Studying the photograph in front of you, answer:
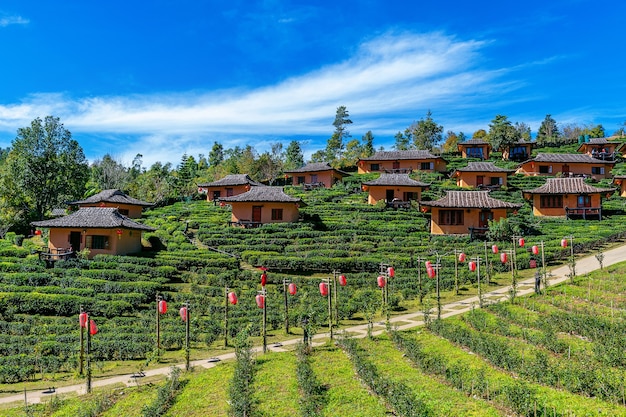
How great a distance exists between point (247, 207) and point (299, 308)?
19507mm

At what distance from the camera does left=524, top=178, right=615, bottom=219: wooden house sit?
41.8m

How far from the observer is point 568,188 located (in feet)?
140

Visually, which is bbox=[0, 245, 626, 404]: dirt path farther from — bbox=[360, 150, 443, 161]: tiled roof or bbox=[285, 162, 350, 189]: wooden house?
bbox=[285, 162, 350, 189]: wooden house

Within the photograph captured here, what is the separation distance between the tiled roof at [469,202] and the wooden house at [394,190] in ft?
30.2

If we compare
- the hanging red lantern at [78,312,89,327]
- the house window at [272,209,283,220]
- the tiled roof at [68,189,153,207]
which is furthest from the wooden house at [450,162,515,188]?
the hanging red lantern at [78,312,89,327]

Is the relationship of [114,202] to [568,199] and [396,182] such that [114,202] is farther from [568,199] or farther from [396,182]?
[568,199]

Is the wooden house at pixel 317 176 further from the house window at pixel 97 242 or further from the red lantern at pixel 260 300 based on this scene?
the red lantern at pixel 260 300

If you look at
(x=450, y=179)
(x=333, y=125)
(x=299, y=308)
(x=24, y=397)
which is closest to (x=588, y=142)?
(x=450, y=179)

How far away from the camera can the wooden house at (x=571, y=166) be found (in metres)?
60.2

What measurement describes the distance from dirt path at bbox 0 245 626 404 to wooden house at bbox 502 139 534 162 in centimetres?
4775

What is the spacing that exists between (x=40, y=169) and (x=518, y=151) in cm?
7781

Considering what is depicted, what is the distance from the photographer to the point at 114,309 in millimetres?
22781

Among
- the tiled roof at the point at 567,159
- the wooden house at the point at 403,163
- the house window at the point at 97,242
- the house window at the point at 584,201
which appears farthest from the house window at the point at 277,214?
the tiled roof at the point at 567,159

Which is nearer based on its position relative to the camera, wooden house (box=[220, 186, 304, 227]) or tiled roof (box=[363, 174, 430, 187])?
wooden house (box=[220, 186, 304, 227])
